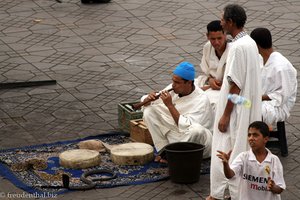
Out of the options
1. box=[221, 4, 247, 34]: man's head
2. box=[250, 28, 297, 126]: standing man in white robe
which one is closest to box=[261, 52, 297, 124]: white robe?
box=[250, 28, 297, 126]: standing man in white robe

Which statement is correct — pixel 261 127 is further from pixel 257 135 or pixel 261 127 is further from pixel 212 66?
pixel 212 66

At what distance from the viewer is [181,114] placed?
34.6 feet

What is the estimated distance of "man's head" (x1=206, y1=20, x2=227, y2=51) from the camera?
10594 millimetres

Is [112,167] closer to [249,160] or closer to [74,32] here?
[249,160]

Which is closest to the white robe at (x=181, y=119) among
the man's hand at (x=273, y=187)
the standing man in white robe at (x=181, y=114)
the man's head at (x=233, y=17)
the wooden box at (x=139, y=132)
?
the standing man in white robe at (x=181, y=114)

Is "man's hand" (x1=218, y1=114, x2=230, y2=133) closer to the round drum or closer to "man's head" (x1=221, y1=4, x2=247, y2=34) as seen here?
"man's head" (x1=221, y1=4, x2=247, y2=34)

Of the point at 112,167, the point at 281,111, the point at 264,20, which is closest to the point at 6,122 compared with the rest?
the point at 112,167

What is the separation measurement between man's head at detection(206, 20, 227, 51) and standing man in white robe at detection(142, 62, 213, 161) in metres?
0.48

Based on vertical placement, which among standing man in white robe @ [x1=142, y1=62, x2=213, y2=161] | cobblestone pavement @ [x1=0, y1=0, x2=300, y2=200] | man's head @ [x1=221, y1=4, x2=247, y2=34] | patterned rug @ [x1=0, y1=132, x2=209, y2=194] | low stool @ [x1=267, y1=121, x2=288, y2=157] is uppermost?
man's head @ [x1=221, y1=4, x2=247, y2=34]

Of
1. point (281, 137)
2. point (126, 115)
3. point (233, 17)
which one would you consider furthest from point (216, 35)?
point (233, 17)

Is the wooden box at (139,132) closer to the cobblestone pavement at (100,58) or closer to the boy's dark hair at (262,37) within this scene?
the cobblestone pavement at (100,58)

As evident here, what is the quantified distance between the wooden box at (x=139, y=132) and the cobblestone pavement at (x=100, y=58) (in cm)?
61

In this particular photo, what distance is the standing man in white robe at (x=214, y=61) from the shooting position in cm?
1066

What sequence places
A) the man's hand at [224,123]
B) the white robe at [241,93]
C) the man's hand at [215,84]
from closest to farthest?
the white robe at [241,93]
the man's hand at [224,123]
the man's hand at [215,84]
